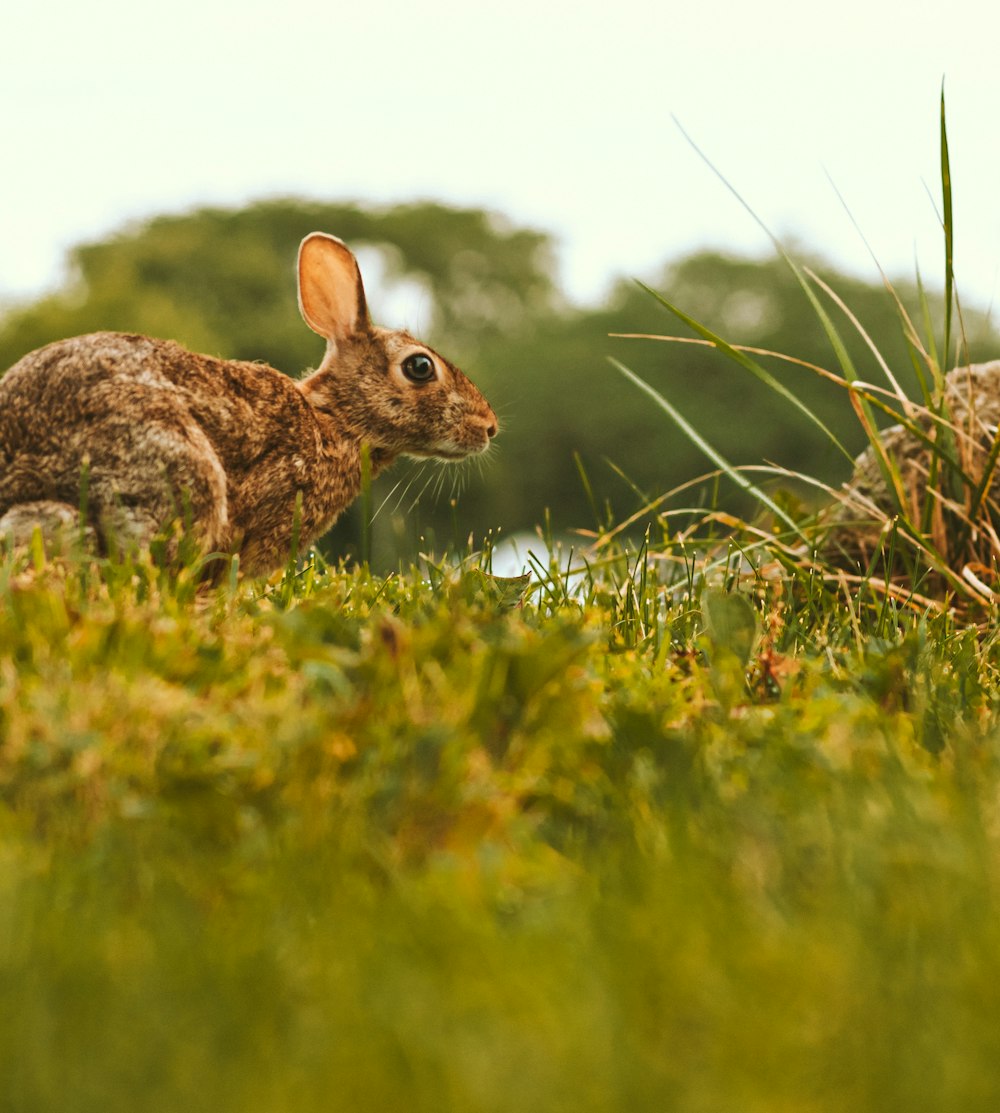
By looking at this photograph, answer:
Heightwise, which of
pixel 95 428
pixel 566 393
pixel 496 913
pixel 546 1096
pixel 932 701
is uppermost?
pixel 95 428

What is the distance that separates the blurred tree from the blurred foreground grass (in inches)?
1110

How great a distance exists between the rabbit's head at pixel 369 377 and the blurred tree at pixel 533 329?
25188 mm

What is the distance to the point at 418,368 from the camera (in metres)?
6.10

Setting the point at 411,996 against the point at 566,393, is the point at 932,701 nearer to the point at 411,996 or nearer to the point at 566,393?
the point at 411,996

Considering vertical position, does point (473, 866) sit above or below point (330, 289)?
below

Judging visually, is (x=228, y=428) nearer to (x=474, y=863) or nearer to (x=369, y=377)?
(x=369, y=377)

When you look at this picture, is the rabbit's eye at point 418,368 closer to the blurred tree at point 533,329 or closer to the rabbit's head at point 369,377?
the rabbit's head at point 369,377

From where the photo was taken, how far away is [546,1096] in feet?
4.97

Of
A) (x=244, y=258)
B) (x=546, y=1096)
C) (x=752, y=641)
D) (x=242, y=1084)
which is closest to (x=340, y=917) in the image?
(x=242, y=1084)

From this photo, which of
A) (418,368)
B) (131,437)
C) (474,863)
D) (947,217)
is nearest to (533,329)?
(418,368)

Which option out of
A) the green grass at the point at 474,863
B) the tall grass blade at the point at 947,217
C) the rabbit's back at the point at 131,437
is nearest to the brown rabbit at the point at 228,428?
the rabbit's back at the point at 131,437

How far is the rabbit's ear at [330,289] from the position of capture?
19.3ft

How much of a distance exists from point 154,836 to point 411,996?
2.88ft

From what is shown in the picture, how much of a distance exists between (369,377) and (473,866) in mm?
4068
